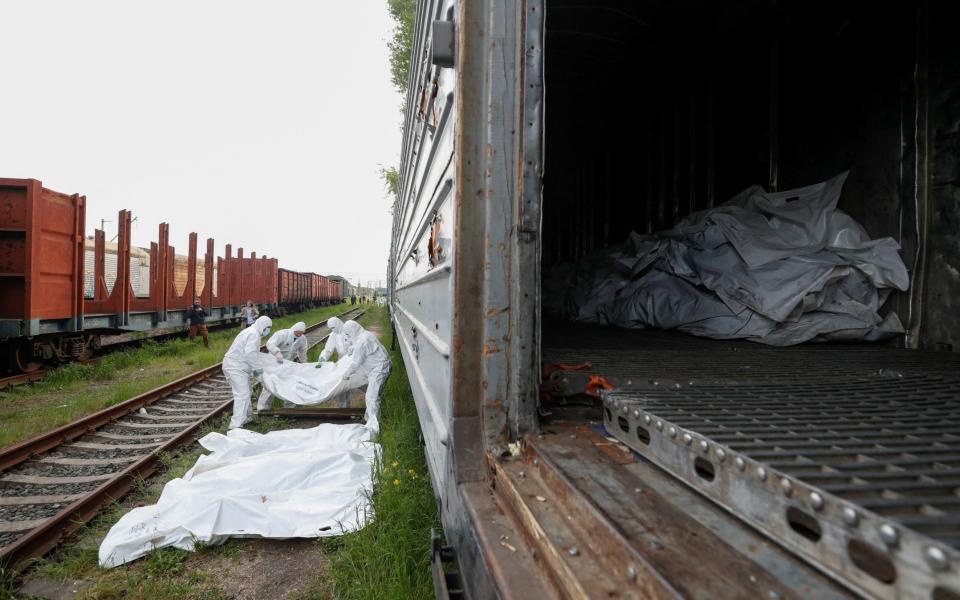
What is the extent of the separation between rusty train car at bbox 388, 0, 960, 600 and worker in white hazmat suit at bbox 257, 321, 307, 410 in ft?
12.0

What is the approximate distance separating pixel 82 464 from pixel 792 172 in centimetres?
645

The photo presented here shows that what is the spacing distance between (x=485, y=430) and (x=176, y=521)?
2.50m

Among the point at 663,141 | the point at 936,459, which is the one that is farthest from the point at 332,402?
the point at 936,459

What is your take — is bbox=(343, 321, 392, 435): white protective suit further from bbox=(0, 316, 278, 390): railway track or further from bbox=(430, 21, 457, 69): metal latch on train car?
bbox=(0, 316, 278, 390): railway track

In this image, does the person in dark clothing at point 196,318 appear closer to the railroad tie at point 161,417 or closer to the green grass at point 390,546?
the railroad tie at point 161,417

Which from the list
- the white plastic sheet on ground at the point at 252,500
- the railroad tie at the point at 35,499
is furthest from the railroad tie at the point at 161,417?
the railroad tie at the point at 35,499

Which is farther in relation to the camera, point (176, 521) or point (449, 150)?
point (176, 521)

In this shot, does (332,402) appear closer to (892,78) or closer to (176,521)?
(176,521)

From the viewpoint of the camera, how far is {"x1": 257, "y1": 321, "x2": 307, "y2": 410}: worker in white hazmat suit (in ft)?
18.5

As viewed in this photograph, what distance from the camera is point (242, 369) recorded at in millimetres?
5238

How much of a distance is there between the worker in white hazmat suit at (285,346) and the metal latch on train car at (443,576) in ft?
15.0

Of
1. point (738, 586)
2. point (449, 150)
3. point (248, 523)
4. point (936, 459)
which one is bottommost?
point (248, 523)

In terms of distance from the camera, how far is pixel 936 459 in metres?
0.96

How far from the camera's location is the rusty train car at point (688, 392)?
805 mm
